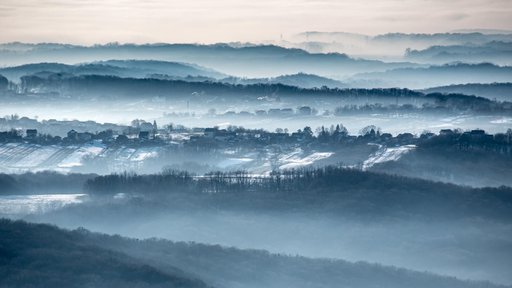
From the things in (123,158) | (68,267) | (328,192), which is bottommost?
(68,267)

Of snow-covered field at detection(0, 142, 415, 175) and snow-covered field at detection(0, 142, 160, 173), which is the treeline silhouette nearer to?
snow-covered field at detection(0, 142, 415, 175)

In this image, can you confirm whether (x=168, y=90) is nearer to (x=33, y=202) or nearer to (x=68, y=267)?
(x=33, y=202)

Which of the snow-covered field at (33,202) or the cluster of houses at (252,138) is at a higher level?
the cluster of houses at (252,138)

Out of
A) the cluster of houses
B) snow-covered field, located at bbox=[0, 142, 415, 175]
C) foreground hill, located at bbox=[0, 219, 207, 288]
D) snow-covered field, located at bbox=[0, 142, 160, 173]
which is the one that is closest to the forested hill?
the cluster of houses

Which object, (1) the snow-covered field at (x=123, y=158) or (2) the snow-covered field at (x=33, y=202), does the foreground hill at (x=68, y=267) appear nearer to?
(2) the snow-covered field at (x=33, y=202)

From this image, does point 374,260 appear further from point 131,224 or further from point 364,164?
point 364,164

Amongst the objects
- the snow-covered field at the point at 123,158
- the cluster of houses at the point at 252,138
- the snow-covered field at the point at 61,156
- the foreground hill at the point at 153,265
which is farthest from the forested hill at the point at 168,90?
the foreground hill at the point at 153,265

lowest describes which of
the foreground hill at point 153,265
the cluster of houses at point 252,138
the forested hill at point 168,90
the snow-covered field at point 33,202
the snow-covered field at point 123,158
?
the foreground hill at point 153,265

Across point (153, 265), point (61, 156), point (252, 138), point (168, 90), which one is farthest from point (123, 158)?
point (168, 90)
